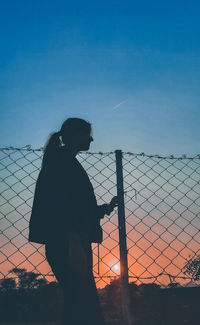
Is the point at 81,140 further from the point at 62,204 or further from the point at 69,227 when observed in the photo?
the point at 69,227

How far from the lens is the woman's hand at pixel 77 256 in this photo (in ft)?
4.19

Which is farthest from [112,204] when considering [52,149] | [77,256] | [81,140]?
[77,256]

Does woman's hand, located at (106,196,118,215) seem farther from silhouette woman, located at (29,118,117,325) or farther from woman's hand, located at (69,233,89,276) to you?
woman's hand, located at (69,233,89,276)

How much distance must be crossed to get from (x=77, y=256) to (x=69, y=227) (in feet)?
0.52

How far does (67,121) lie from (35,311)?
40249 mm

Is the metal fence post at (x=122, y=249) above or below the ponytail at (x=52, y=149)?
below

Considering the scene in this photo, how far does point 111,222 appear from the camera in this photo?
2426 millimetres

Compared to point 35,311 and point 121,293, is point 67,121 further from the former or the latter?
point 35,311

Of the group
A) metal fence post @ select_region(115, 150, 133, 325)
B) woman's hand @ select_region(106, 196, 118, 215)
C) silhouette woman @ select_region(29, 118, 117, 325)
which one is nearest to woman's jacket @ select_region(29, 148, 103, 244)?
silhouette woman @ select_region(29, 118, 117, 325)

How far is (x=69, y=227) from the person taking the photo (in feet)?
4.51

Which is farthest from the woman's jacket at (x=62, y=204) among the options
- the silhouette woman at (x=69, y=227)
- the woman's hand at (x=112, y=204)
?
the woman's hand at (x=112, y=204)

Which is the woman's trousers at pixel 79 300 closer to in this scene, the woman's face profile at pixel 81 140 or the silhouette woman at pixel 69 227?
the silhouette woman at pixel 69 227

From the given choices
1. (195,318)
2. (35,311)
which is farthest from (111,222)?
(35,311)

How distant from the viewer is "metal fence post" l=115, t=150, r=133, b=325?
2008 mm
